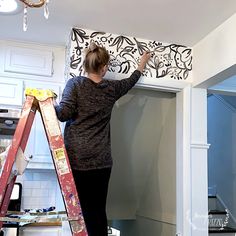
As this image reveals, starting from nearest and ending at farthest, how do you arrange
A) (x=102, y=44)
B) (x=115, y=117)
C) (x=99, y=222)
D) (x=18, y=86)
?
(x=99, y=222)
(x=102, y=44)
(x=18, y=86)
(x=115, y=117)

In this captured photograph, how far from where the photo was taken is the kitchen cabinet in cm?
287

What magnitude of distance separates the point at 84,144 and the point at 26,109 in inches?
15.6

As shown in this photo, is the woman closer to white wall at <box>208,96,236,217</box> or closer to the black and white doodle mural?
the black and white doodle mural

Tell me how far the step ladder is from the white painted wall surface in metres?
1.20

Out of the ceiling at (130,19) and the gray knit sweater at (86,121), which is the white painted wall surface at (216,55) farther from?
the gray knit sweater at (86,121)

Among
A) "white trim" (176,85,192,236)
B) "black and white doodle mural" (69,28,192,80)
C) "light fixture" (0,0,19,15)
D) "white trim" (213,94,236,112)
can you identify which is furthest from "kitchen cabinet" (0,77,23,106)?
"white trim" (213,94,236,112)

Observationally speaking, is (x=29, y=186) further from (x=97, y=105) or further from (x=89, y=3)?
(x=89, y=3)

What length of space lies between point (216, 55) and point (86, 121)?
3.51 feet

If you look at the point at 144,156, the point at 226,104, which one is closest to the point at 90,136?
the point at 144,156

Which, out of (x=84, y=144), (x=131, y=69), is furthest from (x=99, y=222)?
(x=131, y=69)

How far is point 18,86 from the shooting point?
290cm

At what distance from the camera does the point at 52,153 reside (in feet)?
5.93

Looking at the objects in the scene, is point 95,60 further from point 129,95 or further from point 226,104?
point 226,104

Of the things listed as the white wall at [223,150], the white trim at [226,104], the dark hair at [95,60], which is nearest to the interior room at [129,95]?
the dark hair at [95,60]
